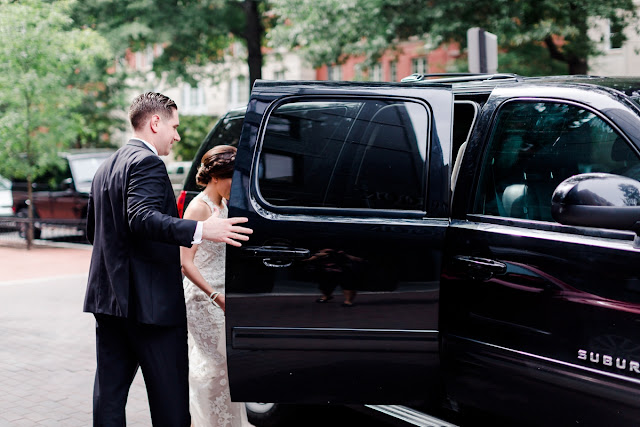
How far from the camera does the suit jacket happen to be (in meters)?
3.11

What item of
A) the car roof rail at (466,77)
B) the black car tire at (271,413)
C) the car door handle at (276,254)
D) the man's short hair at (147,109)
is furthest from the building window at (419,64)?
the car door handle at (276,254)

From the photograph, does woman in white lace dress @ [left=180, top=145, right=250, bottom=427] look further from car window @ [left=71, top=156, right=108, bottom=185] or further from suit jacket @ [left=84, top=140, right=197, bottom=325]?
car window @ [left=71, top=156, right=108, bottom=185]

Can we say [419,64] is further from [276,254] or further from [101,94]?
[276,254]

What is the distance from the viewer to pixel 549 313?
9.69 feet

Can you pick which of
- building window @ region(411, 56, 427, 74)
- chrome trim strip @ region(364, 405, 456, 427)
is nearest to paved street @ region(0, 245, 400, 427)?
chrome trim strip @ region(364, 405, 456, 427)

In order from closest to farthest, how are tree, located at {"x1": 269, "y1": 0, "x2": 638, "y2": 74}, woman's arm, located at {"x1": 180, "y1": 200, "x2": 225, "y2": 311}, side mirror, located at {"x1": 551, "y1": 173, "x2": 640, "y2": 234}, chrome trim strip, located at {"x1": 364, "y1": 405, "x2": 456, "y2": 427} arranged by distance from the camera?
side mirror, located at {"x1": 551, "y1": 173, "x2": 640, "y2": 234} < woman's arm, located at {"x1": 180, "y1": 200, "x2": 225, "y2": 311} < chrome trim strip, located at {"x1": 364, "y1": 405, "x2": 456, "y2": 427} < tree, located at {"x1": 269, "y1": 0, "x2": 638, "y2": 74}

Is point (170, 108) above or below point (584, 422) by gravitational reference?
above

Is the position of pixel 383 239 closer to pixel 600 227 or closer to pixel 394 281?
pixel 394 281

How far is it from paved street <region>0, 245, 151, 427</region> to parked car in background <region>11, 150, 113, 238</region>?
517cm

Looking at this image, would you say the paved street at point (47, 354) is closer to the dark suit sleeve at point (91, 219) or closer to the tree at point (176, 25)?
the dark suit sleeve at point (91, 219)

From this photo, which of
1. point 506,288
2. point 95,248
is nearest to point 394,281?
point 506,288

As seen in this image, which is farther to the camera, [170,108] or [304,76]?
[304,76]

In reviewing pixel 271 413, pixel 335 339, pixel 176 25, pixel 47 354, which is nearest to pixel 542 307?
pixel 335 339

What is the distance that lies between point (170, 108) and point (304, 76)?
34.3 m
